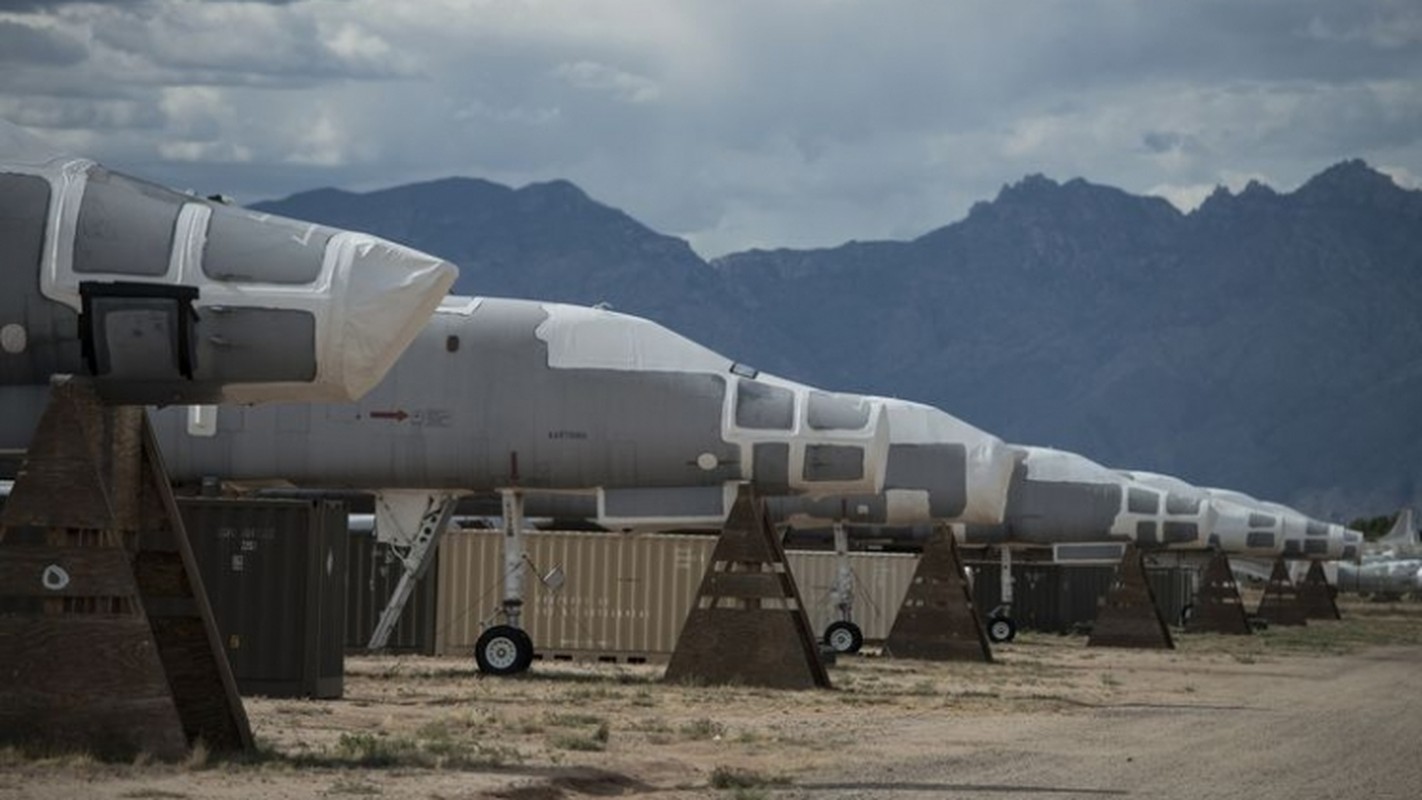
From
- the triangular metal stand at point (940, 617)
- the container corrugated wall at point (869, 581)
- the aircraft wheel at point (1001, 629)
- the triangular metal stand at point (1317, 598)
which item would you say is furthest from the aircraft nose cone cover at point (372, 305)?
the triangular metal stand at point (1317, 598)

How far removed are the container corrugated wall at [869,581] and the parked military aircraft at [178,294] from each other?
114 feet

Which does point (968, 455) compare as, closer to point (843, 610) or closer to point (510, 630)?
point (843, 610)

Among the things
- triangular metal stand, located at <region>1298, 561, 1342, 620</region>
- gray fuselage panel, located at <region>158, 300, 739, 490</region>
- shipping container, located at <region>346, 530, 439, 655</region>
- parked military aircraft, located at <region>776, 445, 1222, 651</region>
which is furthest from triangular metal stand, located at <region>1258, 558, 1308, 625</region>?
gray fuselage panel, located at <region>158, 300, 739, 490</region>

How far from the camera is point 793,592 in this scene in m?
30.7

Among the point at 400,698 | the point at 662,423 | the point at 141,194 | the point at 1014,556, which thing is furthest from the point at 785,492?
the point at 1014,556

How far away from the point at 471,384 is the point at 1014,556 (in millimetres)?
43323

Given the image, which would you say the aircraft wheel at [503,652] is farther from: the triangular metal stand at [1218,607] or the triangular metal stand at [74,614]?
the triangular metal stand at [1218,607]

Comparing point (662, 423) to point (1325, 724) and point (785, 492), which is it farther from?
point (1325, 724)

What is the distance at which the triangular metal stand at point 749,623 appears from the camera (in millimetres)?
30188

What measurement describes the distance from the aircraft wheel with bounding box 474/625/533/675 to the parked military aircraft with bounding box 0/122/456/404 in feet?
48.6

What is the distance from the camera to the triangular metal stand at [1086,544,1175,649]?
55938mm

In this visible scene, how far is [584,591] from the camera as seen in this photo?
135 ft

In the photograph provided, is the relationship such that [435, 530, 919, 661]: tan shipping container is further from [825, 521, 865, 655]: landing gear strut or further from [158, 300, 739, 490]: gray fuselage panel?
[158, 300, 739, 490]: gray fuselage panel

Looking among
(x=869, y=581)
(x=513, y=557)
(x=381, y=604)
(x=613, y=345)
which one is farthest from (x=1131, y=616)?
(x=613, y=345)
